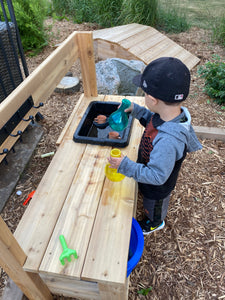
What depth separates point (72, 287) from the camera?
1.39m

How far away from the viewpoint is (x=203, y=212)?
2096 mm

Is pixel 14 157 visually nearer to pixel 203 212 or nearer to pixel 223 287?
pixel 203 212

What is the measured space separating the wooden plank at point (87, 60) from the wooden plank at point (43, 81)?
0.08 meters

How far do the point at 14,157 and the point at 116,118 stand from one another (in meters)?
1.30

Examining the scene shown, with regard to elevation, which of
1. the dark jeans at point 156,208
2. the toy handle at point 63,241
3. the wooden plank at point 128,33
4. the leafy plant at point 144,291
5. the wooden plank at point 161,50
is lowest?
the leafy plant at point 144,291

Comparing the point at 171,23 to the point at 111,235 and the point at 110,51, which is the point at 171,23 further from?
the point at 111,235

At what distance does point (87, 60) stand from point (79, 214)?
5.00ft

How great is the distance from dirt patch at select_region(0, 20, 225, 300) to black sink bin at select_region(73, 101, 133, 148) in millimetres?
681

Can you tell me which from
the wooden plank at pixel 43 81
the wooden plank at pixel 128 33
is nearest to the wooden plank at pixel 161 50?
the wooden plank at pixel 128 33

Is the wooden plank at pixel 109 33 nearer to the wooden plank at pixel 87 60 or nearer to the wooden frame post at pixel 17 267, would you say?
the wooden plank at pixel 87 60

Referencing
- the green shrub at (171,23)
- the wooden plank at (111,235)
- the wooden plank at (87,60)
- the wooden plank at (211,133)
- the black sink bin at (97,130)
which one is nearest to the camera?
the wooden plank at (111,235)

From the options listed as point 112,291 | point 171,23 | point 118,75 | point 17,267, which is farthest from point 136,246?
point 171,23

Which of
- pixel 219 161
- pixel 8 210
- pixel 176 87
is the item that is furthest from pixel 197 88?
pixel 8 210

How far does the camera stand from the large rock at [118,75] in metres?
3.33
